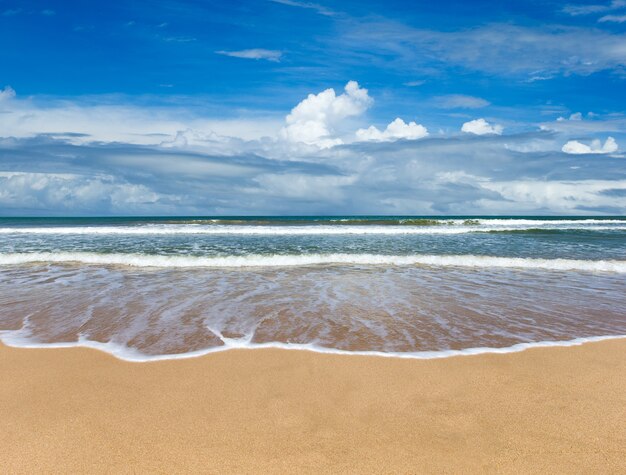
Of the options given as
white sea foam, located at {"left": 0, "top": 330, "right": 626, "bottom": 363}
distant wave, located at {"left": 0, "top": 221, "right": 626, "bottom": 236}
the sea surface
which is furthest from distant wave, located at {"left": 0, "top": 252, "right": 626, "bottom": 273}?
distant wave, located at {"left": 0, "top": 221, "right": 626, "bottom": 236}

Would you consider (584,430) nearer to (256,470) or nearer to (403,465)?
(403,465)

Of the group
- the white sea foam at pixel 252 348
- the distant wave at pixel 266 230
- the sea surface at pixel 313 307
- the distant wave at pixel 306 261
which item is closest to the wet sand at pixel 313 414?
the white sea foam at pixel 252 348

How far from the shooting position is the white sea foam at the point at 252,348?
442 centimetres

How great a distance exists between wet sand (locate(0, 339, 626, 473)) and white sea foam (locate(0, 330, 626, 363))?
0.62ft

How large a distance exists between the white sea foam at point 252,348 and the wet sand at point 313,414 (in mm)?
188

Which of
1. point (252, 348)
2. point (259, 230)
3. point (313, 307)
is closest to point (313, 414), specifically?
point (252, 348)

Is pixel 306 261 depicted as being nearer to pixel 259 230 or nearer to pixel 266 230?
pixel 266 230

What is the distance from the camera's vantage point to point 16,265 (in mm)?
12727

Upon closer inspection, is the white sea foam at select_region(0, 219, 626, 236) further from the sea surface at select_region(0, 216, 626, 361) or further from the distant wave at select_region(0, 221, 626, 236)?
the sea surface at select_region(0, 216, 626, 361)

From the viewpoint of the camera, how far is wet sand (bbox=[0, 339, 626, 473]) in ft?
8.14

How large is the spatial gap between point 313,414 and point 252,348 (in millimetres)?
1825

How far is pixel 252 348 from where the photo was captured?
472 centimetres

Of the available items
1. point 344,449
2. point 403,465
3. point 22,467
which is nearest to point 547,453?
point 403,465

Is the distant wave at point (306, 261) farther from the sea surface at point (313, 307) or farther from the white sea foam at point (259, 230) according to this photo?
the white sea foam at point (259, 230)
